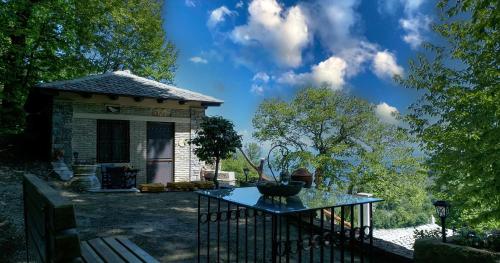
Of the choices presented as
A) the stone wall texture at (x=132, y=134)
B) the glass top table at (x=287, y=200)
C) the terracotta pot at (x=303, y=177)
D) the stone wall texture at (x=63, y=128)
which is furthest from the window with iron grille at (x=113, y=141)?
the glass top table at (x=287, y=200)

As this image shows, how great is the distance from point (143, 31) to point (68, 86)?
446 inches

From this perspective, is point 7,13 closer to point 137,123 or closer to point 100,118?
point 100,118

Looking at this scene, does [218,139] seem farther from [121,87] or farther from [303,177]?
[303,177]

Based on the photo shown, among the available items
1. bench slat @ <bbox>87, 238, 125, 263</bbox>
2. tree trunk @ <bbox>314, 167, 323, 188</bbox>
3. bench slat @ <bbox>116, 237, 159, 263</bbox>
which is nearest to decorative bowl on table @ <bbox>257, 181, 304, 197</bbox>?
bench slat @ <bbox>116, 237, 159, 263</bbox>

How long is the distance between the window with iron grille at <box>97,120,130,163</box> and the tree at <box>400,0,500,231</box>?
9.20m

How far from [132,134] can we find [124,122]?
1.66 ft

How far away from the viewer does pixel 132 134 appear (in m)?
12.4

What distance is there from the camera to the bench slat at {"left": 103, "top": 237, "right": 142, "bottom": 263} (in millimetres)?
2857

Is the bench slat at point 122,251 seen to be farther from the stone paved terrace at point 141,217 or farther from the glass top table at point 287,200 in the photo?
the stone paved terrace at point 141,217

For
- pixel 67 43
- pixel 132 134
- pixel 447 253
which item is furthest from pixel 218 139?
pixel 67 43

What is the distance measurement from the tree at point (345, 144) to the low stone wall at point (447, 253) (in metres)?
11.0

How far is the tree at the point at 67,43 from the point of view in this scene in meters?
13.8

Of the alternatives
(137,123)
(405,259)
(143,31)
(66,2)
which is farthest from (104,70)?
(405,259)

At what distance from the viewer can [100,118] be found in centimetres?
1182
